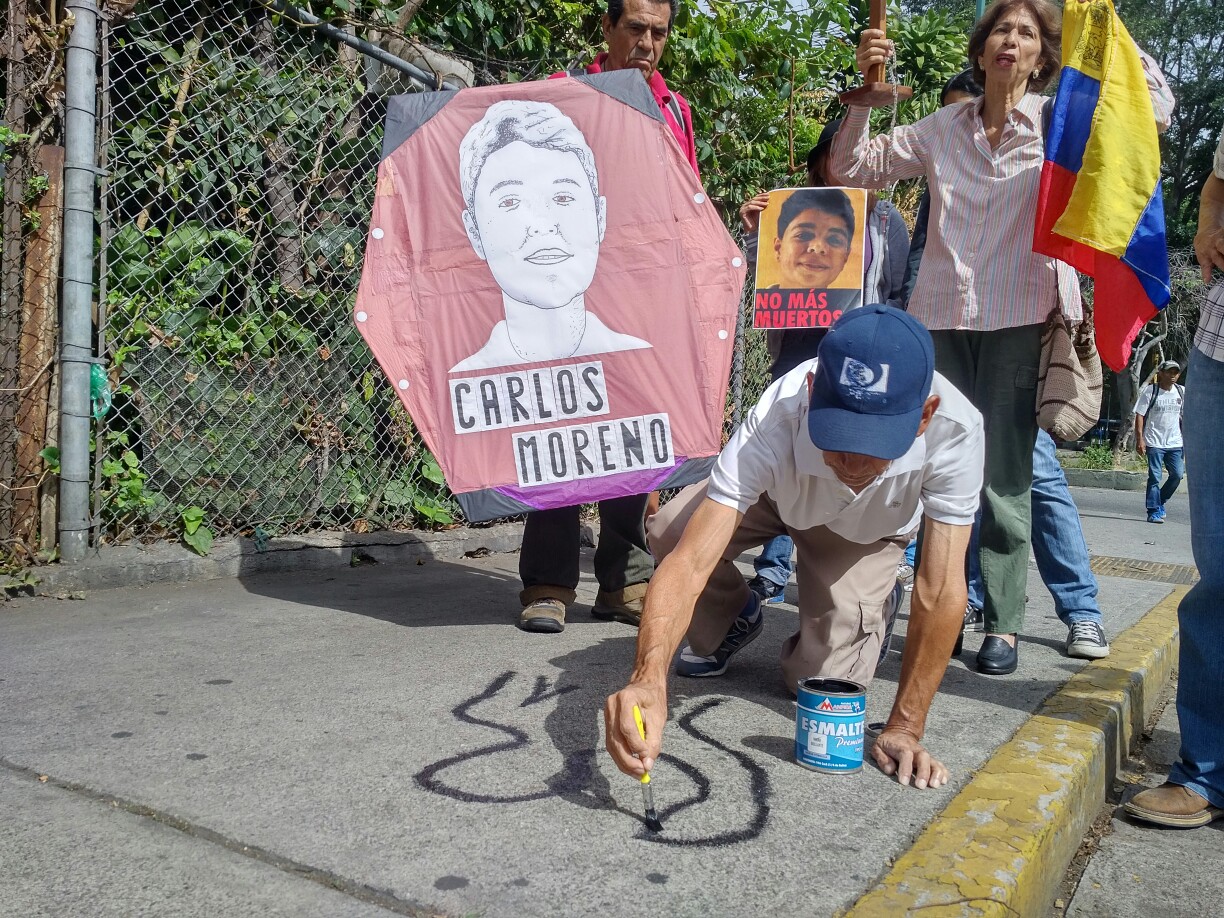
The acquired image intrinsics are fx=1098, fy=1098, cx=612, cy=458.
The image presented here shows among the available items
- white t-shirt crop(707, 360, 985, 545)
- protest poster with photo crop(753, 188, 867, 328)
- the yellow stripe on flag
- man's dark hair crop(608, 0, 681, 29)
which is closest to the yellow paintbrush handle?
white t-shirt crop(707, 360, 985, 545)

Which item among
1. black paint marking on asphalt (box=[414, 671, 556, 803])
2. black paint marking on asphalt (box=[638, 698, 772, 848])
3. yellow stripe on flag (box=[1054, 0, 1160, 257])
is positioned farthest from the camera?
yellow stripe on flag (box=[1054, 0, 1160, 257])

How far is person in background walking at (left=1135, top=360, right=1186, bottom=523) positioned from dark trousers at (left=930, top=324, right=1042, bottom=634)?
8.19 m

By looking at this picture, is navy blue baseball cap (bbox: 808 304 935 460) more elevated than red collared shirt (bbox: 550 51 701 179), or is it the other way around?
red collared shirt (bbox: 550 51 701 179)

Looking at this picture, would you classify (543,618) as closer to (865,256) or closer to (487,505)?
(487,505)

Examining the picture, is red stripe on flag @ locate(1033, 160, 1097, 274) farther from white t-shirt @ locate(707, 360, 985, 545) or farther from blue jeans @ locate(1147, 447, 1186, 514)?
blue jeans @ locate(1147, 447, 1186, 514)

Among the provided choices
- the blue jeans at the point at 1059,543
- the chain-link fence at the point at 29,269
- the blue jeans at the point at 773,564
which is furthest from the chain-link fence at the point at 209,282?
the blue jeans at the point at 1059,543

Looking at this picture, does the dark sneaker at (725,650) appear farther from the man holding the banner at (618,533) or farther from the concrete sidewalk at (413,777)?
the man holding the banner at (618,533)

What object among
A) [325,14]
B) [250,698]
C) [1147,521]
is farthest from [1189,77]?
[250,698]

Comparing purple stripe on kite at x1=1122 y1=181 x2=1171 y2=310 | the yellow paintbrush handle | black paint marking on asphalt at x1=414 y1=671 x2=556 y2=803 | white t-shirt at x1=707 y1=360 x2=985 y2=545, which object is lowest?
black paint marking on asphalt at x1=414 y1=671 x2=556 y2=803

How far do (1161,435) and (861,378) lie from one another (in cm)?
1082

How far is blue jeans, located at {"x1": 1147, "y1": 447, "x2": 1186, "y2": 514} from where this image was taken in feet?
35.2

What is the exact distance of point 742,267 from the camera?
3.98 m

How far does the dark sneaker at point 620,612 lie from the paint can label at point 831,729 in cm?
158

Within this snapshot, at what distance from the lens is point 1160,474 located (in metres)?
11.1
